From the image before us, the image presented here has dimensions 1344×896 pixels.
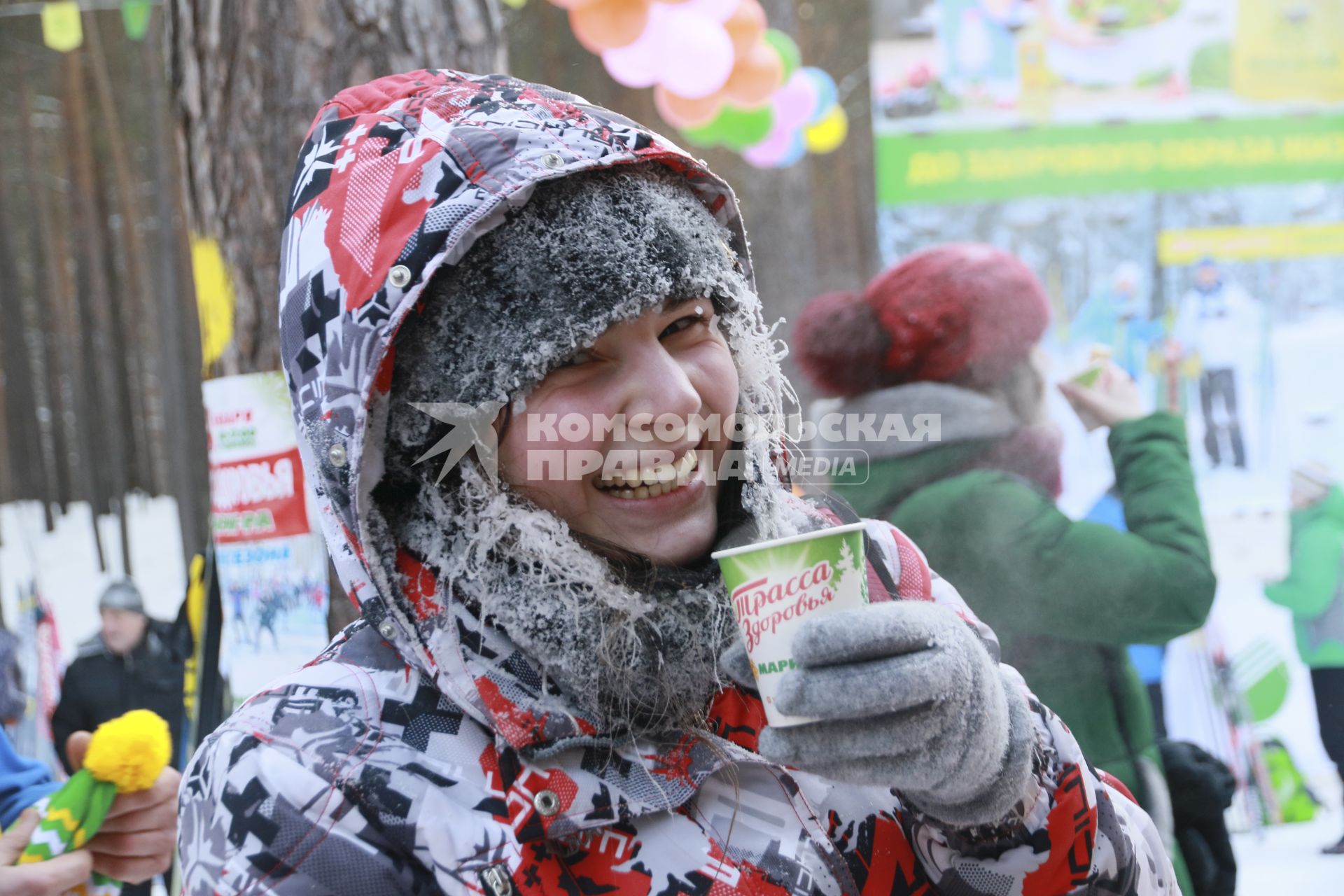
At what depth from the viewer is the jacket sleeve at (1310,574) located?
413 cm

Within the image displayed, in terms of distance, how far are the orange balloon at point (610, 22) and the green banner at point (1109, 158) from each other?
1148mm

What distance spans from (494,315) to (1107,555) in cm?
159

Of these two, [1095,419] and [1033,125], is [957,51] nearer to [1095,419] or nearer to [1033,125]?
[1033,125]

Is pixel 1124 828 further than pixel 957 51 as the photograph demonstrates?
No

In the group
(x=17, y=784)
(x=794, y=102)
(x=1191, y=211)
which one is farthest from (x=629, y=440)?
(x=794, y=102)

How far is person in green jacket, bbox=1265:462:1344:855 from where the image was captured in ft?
13.5

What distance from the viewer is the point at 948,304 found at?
2.62 m

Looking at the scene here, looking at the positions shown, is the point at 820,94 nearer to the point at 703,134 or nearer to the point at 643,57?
the point at 703,134

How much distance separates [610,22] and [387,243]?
138 inches

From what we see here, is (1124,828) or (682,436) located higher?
(682,436)

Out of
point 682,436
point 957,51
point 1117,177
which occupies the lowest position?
point 682,436

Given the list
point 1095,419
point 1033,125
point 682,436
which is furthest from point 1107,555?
Result: point 1033,125

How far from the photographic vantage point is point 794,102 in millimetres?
5516

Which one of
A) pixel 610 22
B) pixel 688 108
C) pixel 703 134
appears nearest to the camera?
pixel 610 22
